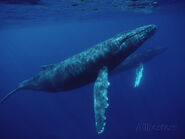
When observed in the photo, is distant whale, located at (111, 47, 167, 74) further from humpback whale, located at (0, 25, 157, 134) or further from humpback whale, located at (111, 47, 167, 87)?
humpback whale, located at (0, 25, 157, 134)

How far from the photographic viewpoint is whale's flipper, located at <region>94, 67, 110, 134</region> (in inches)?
303

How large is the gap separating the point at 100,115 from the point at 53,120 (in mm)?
16594

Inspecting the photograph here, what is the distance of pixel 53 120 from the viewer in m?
22.8

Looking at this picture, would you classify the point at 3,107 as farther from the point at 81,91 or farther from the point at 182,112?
the point at 182,112

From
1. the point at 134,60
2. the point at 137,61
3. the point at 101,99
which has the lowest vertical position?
the point at 137,61

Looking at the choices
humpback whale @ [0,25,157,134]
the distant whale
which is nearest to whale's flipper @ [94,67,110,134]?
humpback whale @ [0,25,157,134]

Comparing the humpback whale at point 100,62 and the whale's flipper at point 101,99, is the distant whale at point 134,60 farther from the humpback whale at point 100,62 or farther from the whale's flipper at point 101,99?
the whale's flipper at point 101,99

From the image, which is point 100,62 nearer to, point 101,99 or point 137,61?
point 101,99

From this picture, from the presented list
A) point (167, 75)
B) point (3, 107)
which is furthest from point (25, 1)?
point (167, 75)

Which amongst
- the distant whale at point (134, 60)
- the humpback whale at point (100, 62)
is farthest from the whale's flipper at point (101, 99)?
the distant whale at point (134, 60)

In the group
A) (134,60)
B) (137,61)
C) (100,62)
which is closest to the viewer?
(100,62)

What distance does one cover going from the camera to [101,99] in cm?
817

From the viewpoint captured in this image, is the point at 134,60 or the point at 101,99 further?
the point at 134,60

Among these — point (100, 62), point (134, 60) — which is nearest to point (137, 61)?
point (134, 60)
